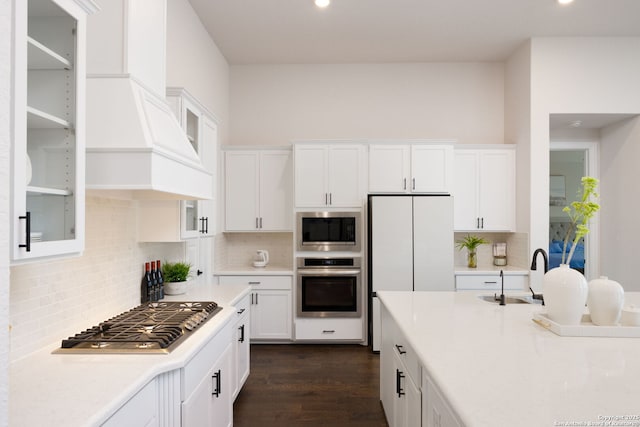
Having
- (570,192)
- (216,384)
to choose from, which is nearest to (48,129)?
(216,384)

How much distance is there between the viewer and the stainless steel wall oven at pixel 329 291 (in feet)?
14.9

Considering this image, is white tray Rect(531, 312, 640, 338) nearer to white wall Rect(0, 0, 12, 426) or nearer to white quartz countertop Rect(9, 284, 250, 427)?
white quartz countertop Rect(9, 284, 250, 427)

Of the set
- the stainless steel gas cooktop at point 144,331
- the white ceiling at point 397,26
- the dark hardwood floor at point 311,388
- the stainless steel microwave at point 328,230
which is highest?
the white ceiling at point 397,26

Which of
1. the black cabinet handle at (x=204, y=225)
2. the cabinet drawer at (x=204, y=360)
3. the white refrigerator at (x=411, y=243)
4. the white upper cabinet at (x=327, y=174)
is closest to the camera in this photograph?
the cabinet drawer at (x=204, y=360)

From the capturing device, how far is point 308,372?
382 cm

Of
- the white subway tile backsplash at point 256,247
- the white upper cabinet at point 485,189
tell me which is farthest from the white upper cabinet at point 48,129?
the white upper cabinet at point 485,189

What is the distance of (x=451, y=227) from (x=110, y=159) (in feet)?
11.7

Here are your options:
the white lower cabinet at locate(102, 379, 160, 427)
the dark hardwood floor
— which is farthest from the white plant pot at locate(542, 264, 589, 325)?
the white lower cabinet at locate(102, 379, 160, 427)

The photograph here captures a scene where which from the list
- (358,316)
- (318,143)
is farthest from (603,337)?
(318,143)

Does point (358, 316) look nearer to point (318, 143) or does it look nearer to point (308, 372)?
point (308, 372)

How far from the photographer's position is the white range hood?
1.75m

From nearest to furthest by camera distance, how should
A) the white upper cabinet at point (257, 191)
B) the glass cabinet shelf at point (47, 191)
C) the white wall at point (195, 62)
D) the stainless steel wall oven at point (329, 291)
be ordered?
the glass cabinet shelf at point (47, 191) < the white wall at point (195, 62) < the stainless steel wall oven at point (329, 291) < the white upper cabinet at point (257, 191)

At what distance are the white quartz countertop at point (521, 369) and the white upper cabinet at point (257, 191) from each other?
2701 mm

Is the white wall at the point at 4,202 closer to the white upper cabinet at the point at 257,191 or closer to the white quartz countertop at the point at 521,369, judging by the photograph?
the white quartz countertop at the point at 521,369
